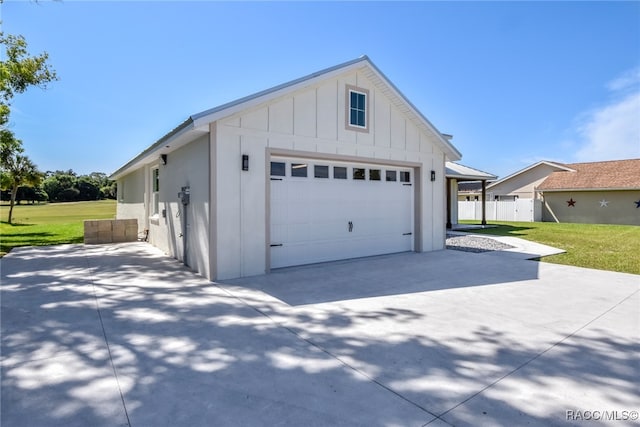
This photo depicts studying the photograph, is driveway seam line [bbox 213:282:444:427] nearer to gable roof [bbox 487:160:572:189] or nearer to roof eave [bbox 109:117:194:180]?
roof eave [bbox 109:117:194:180]

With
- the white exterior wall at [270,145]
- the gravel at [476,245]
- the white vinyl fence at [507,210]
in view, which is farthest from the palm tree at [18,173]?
the white vinyl fence at [507,210]

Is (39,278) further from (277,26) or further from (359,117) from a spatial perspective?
(277,26)

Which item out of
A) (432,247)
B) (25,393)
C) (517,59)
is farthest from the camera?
(517,59)

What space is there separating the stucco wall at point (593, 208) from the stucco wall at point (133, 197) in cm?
2621

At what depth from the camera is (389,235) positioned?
924 cm

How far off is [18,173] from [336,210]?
24.8m

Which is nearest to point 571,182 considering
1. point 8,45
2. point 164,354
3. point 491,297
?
point 491,297

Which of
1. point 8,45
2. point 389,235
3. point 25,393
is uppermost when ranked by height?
point 8,45

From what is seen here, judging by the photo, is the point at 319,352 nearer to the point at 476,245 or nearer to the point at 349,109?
the point at 349,109

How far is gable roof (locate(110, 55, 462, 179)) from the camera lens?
5953 mm

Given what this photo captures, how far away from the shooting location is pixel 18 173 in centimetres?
2178

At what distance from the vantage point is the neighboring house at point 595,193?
20.7 meters

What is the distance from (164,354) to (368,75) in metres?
7.57

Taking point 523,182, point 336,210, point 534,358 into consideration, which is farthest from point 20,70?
point 523,182
